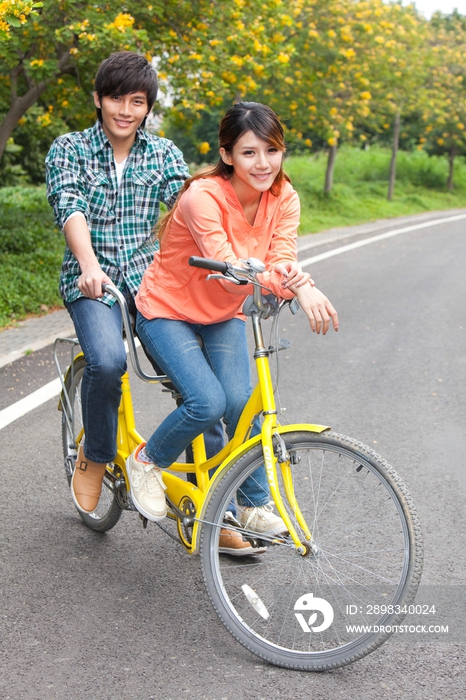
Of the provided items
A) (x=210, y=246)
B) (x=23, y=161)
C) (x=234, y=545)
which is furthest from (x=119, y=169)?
(x=23, y=161)

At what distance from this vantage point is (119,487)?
366 cm

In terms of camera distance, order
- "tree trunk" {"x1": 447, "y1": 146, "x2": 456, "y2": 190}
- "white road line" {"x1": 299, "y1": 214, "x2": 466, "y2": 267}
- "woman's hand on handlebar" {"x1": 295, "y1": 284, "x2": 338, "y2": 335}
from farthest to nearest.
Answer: "tree trunk" {"x1": 447, "y1": 146, "x2": 456, "y2": 190}
"white road line" {"x1": 299, "y1": 214, "x2": 466, "y2": 267}
"woman's hand on handlebar" {"x1": 295, "y1": 284, "x2": 338, "y2": 335}

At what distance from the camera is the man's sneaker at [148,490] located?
10.9ft

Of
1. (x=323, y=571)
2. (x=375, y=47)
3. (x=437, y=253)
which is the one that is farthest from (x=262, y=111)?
(x=375, y=47)

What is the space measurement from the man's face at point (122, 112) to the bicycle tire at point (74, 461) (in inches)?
38.0

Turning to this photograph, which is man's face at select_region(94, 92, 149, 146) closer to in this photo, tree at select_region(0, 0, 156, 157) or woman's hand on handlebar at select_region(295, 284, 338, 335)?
woman's hand on handlebar at select_region(295, 284, 338, 335)

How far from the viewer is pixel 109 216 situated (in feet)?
11.8

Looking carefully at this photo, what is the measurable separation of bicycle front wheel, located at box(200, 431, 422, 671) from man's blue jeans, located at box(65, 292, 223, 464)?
582mm

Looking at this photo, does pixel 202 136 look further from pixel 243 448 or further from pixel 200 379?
pixel 243 448

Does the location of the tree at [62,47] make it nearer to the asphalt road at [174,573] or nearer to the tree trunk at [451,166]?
the asphalt road at [174,573]

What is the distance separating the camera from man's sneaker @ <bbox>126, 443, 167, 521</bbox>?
333 centimetres

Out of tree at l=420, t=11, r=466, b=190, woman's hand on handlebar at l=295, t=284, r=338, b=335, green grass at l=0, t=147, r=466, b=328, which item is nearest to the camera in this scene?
woman's hand on handlebar at l=295, t=284, r=338, b=335

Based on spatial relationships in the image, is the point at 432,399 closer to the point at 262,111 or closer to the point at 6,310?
Answer: the point at 262,111

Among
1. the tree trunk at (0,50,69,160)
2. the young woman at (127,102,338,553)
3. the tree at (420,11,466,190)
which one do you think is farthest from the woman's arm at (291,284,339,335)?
the tree at (420,11,466,190)
